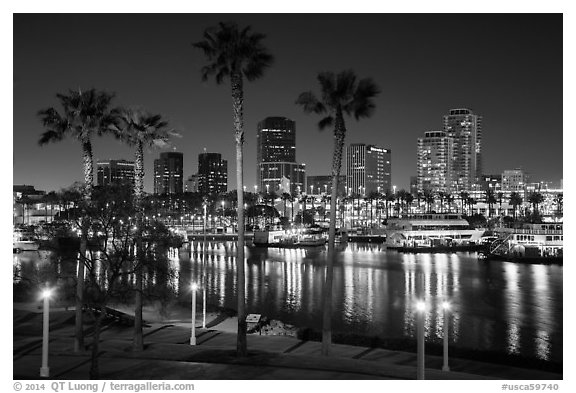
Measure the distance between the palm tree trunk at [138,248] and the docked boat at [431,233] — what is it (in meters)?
74.6

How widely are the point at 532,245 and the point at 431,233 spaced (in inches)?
763

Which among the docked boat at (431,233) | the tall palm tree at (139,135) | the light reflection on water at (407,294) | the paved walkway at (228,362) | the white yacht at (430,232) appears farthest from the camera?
the white yacht at (430,232)

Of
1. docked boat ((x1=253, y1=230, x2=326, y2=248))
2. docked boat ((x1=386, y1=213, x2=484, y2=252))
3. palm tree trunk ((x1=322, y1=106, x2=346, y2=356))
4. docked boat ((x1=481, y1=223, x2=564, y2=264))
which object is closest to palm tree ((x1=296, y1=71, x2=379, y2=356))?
palm tree trunk ((x1=322, y1=106, x2=346, y2=356))

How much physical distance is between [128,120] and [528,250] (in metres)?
68.7

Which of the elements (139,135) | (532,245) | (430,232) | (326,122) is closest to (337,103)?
(326,122)

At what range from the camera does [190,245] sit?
107188mm

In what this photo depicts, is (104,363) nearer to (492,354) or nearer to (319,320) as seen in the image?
(492,354)

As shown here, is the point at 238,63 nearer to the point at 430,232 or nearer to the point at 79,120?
the point at 79,120

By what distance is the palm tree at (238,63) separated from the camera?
53.8 feet

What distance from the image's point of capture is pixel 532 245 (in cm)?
7631

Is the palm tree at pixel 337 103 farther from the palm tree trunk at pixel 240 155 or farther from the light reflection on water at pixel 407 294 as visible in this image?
the light reflection on water at pixel 407 294

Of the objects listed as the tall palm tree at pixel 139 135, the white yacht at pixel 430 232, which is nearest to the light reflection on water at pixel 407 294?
the tall palm tree at pixel 139 135

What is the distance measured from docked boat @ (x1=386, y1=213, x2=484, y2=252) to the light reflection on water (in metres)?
9.96

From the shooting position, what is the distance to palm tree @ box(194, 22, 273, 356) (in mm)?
16406
